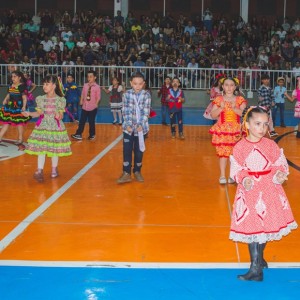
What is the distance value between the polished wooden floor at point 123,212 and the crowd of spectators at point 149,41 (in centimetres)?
1310

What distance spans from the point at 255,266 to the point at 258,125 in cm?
118

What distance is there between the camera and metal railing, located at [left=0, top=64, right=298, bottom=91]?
23.7 m

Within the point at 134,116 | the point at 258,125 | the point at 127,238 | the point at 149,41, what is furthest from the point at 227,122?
the point at 149,41

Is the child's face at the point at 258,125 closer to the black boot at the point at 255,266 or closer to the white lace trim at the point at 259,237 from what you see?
the white lace trim at the point at 259,237

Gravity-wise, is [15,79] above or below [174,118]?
above

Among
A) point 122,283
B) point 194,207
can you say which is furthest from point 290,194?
point 122,283

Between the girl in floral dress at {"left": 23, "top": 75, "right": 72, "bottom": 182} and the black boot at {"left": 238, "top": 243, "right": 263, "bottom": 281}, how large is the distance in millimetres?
4773

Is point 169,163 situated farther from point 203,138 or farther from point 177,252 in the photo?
point 177,252

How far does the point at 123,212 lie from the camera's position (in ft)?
24.5

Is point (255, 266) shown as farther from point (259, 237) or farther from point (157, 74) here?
point (157, 74)

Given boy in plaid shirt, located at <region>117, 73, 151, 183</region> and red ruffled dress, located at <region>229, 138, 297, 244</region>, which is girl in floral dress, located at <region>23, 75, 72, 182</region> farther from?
red ruffled dress, located at <region>229, 138, 297, 244</region>

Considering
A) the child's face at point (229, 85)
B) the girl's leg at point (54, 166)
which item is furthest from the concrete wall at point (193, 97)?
the child's face at point (229, 85)

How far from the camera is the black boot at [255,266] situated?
5109 mm

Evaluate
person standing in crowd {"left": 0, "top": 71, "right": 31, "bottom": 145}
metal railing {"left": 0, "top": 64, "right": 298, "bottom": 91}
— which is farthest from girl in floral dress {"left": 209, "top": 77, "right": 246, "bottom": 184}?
metal railing {"left": 0, "top": 64, "right": 298, "bottom": 91}
